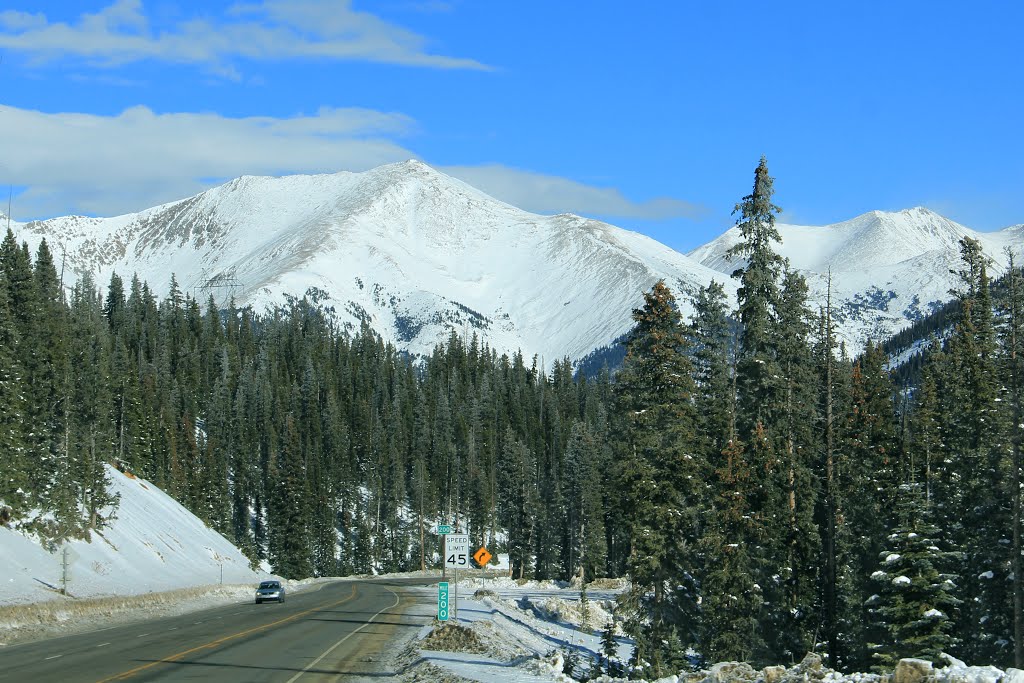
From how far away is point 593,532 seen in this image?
304 ft

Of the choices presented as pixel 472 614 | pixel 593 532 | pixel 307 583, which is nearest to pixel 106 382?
pixel 307 583

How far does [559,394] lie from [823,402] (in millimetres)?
138178

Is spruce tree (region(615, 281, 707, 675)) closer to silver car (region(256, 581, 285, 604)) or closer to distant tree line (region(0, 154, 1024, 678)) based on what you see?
distant tree line (region(0, 154, 1024, 678))

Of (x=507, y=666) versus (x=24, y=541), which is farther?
(x=24, y=541)

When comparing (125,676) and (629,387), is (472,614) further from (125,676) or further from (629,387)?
(125,676)

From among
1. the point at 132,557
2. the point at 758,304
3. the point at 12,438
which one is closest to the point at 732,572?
the point at 758,304

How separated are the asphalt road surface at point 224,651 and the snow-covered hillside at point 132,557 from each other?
315 inches

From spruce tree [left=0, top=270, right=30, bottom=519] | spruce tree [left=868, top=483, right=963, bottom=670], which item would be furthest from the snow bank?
spruce tree [left=0, top=270, right=30, bottom=519]

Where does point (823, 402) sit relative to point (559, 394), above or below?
below

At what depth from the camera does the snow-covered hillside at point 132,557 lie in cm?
5028

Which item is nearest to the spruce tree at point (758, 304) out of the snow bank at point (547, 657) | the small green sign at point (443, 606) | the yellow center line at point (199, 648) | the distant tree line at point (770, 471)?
the distant tree line at point (770, 471)

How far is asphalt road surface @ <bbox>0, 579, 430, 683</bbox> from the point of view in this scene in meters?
23.9

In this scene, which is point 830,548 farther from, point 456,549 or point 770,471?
point 456,549

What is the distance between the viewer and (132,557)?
68938mm
